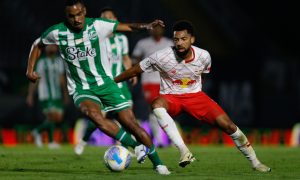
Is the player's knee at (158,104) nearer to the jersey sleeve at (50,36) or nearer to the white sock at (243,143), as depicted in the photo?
the white sock at (243,143)

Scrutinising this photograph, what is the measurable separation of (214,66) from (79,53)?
8.14m

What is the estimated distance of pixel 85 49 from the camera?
9.84 metres

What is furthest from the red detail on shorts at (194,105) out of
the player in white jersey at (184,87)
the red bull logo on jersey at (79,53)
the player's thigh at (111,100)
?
the red bull logo on jersey at (79,53)

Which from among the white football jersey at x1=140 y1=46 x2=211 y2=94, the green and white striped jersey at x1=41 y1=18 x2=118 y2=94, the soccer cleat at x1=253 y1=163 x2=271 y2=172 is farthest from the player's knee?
the soccer cleat at x1=253 y1=163 x2=271 y2=172

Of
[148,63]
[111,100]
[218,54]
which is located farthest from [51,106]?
[148,63]

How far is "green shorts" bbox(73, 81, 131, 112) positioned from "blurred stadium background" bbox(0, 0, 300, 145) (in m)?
7.21

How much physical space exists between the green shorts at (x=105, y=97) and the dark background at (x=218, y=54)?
721 cm

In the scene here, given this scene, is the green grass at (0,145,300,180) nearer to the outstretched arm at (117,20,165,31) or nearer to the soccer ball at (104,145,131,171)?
the soccer ball at (104,145,131,171)

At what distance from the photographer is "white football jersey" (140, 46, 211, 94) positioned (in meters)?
9.87

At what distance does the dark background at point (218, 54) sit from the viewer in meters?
16.9

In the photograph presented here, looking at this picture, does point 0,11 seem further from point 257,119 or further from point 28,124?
point 257,119

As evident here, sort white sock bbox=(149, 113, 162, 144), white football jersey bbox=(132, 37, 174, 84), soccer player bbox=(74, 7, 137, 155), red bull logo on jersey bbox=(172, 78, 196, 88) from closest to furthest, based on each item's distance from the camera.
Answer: red bull logo on jersey bbox=(172, 78, 196, 88) → soccer player bbox=(74, 7, 137, 155) → white sock bbox=(149, 113, 162, 144) → white football jersey bbox=(132, 37, 174, 84)

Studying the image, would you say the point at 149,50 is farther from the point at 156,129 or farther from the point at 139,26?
the point at 139,26

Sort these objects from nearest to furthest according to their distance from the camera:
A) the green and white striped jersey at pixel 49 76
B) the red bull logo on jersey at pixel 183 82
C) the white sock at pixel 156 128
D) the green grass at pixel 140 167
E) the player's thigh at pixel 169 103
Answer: the green grass at pixel 140 167 → the player's thigh at pixel 169 103 → the red bull logo on jersey at pixel 183 82 → the white sock at pixel 156 128 → the green and white striped jersey at pixel 49 76
